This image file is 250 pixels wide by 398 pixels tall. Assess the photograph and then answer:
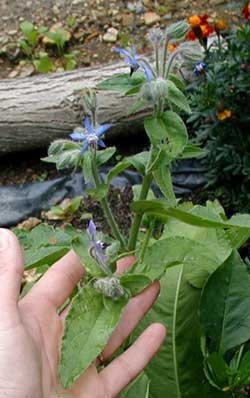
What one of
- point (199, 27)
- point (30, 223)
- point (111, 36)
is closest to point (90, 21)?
point (111, 36)

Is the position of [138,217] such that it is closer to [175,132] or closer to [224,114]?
[175,132]

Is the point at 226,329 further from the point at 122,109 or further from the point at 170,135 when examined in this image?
the point at 122,109

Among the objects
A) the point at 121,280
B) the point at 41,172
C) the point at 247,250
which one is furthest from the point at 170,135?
the point at 41,172

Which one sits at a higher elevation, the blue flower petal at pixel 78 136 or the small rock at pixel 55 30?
the blue flower petal at pixel 78 136

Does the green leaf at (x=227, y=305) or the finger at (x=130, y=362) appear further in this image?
the green leaf at (x=227, y=305)

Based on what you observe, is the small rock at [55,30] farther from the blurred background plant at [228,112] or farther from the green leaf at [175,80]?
the green leaf at [175,80]

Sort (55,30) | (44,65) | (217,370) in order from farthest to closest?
(55,30) → (44,65) → (217,370)

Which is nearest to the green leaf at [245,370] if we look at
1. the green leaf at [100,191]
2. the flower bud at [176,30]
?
the green leaf at [100,191]
